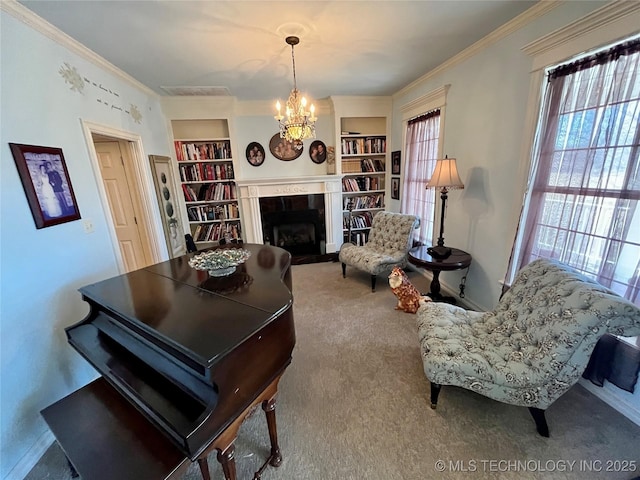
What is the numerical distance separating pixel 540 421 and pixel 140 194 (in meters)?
4.12

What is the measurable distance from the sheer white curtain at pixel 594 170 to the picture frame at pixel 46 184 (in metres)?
3.54

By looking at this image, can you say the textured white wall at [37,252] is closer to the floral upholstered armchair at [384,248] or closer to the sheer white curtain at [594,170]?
the floral upholstered armchair at [384,248]

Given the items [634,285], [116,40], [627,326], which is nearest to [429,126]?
[634,285]

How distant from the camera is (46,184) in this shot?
5.74 ft

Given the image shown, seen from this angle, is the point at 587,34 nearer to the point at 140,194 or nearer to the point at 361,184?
the point at 361,184

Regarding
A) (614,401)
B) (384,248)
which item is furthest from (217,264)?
(614,401)

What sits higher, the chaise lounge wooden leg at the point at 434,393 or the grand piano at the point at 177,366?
the grand piano at the point at 177,366

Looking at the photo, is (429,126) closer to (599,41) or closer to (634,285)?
(599,41)

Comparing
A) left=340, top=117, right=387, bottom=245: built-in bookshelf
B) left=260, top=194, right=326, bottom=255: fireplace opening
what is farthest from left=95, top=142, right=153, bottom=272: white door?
left=340, top=117, right=387, bottom=245: built-in bookshelf

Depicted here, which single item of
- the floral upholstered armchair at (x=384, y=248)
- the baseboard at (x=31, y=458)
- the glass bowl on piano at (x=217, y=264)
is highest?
the glass bowl on piano at (x=217, y=264)

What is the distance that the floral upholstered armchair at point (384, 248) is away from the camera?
123 inches

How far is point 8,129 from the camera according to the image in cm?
153

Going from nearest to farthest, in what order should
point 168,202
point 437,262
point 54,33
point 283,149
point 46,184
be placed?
point 46,184, point 54,33, point 437,262, point 168,202, point 283,149

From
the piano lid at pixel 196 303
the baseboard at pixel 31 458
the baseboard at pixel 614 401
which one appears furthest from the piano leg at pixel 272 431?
the baseboard at pixel 614 401
